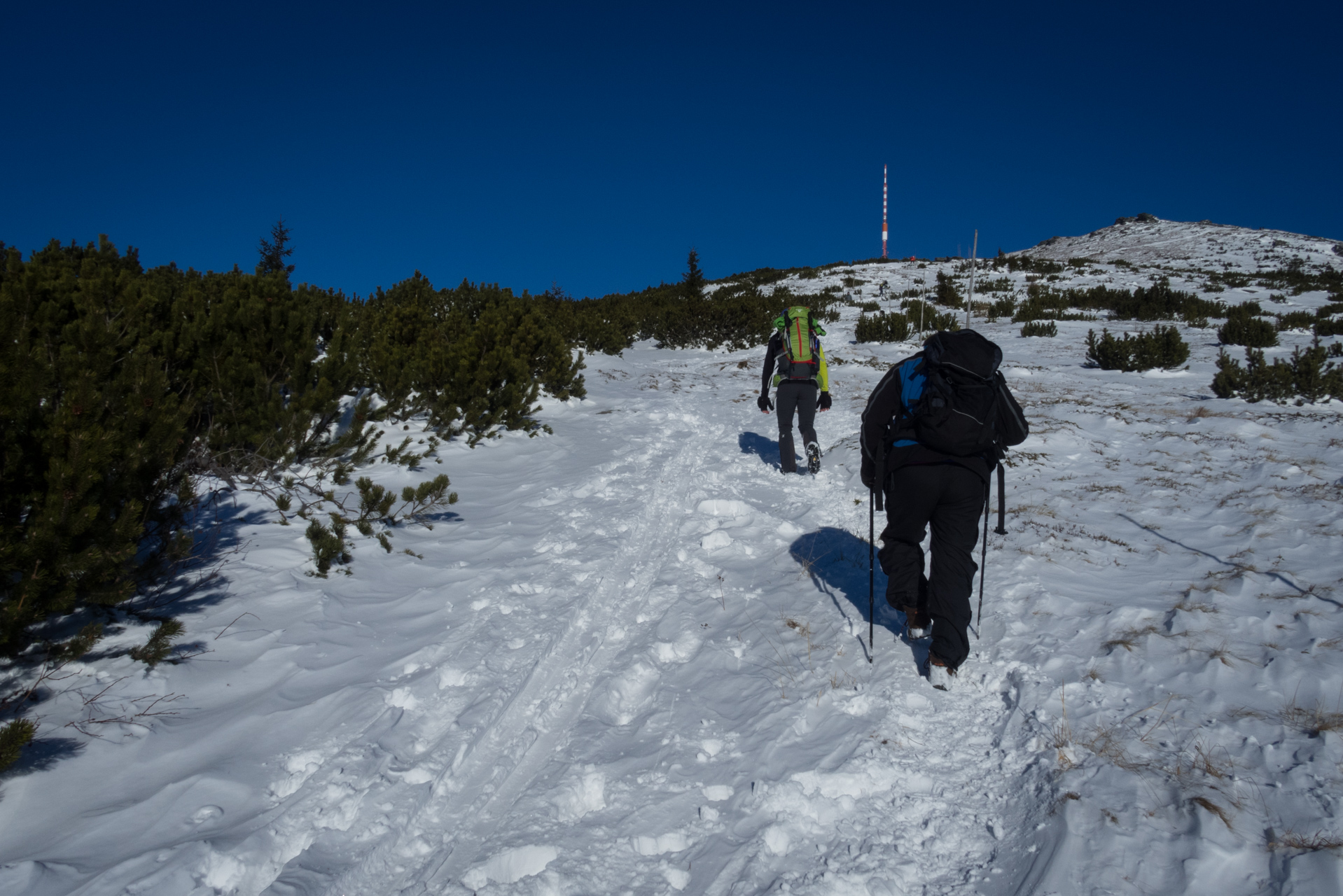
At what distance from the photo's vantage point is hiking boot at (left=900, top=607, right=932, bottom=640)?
3.56m

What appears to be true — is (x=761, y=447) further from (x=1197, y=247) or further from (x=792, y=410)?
(x=1197, y=247)

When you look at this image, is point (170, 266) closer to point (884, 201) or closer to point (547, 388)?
point (547, 388)

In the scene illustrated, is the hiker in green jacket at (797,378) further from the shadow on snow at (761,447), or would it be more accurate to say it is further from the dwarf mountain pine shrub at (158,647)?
the dwarf mountain pine shrub at (158,647)

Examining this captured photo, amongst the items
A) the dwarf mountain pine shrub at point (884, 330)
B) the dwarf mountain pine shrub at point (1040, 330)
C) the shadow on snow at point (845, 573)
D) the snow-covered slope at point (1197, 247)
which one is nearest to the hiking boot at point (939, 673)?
the shadow on snow at point (845, 573)

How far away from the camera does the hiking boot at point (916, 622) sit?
11.7 ft

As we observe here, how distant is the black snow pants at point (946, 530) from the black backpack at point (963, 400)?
0.50ft

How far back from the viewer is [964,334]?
130 inches

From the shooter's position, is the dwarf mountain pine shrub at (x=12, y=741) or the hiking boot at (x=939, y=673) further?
the hiking boot at (x=939, y=673)

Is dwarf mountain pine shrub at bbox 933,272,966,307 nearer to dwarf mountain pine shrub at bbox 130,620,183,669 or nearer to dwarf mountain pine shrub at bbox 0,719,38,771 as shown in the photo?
dwarf mountain pine shrub at bbox 130,620,183,669

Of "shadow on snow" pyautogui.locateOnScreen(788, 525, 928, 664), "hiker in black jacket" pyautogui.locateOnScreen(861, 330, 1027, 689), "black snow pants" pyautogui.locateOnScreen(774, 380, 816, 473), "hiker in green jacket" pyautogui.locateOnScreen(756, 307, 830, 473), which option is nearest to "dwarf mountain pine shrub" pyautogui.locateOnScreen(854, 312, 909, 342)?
"hiker in green jacket" pyautogui.locateOnScreen(756, 307, 830, 473)

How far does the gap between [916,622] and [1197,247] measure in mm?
48067

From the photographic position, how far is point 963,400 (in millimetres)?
3219

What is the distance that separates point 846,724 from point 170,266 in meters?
12.1

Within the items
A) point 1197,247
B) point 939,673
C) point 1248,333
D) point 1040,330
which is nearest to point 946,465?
point 939,673
